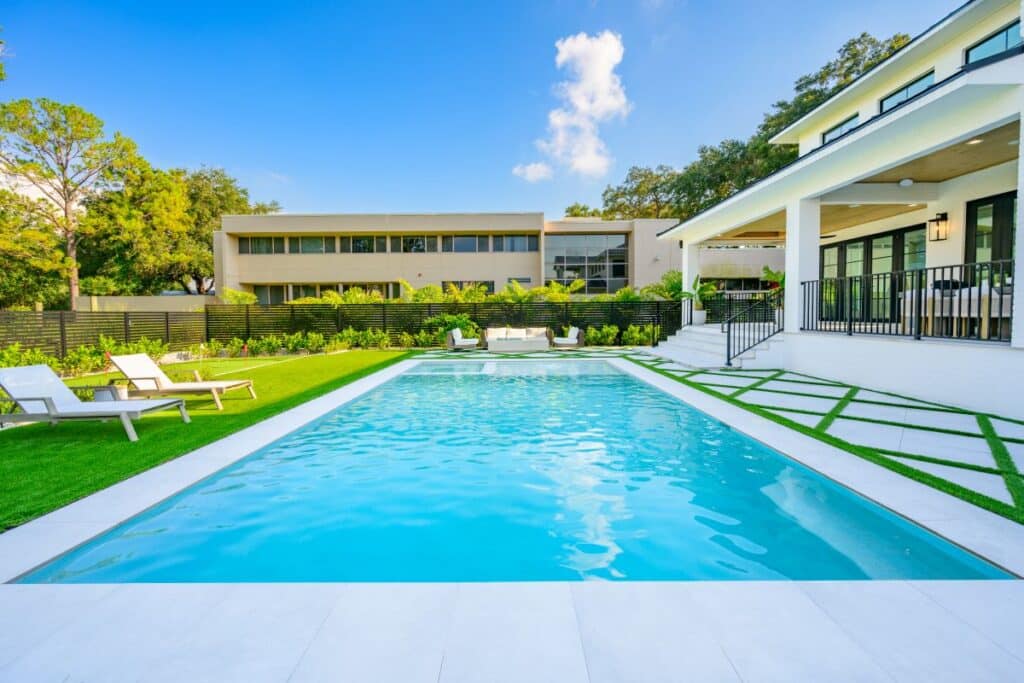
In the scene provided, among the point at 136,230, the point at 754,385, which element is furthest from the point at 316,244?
the point at 754,385

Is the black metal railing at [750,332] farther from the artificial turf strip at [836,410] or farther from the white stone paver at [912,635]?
the white stone paver at [912,635]

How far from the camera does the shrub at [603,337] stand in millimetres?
20047

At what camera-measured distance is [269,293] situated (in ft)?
104

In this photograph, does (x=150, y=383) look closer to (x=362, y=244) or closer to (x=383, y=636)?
(x=383, y=636)

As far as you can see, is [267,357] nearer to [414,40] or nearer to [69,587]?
[414,40]

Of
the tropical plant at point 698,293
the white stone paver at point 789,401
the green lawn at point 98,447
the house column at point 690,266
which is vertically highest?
the house column at point 690,266

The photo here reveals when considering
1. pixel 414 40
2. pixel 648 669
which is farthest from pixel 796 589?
pixel 414 40

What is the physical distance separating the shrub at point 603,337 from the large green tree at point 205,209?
101 ft

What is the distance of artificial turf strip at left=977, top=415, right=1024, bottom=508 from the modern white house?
1017 millimetres

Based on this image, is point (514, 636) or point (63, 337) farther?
point (63, 337)

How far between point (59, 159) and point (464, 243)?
925 inches

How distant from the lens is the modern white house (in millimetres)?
6602

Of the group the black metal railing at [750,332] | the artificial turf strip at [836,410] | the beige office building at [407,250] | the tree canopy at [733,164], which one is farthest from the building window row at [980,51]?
the beige office building at [407,250]

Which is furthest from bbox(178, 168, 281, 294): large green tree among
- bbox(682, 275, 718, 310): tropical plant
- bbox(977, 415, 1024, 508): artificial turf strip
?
bbox(977, 415, 1024, 508): artificial turf strip
